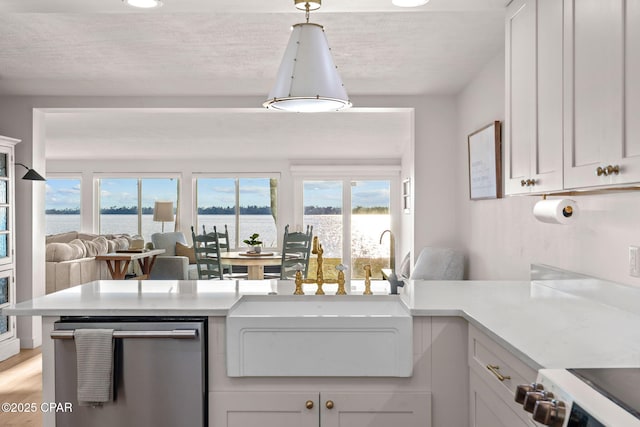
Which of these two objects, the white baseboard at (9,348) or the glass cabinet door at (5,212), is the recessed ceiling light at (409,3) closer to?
the glass cabinet door at (5,212)

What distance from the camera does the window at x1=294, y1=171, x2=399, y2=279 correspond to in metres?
9.41

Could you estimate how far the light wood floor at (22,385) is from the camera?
3.41m

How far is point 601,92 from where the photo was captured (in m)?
1.69

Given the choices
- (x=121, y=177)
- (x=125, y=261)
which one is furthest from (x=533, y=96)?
(x=121, y=177)

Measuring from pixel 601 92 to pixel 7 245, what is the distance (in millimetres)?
4776

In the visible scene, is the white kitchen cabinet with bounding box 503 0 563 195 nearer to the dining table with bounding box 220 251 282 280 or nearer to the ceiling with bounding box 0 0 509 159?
the ceiling with bounding box 0 0 509 159

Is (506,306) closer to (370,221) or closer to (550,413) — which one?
(550,413)

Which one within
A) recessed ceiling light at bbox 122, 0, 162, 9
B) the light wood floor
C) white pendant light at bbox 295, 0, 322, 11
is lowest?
the light wood floor

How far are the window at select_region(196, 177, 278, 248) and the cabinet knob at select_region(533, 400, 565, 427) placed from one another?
28.6 ft

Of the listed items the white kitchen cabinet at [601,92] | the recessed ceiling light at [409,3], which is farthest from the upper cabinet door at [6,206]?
the white kitchen cabinet at [601,92]

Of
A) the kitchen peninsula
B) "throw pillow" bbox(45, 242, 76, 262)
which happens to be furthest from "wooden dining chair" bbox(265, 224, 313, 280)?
the kitchen peninsula

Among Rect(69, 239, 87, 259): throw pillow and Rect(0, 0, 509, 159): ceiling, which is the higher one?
Rect(0, 0, 509, 159): ceiling

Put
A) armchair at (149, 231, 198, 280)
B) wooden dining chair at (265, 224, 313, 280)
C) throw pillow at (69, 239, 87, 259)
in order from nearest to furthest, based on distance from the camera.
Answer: wooden dining chair at (265, 224, 313, 280)
throw pillow at (69, 239, 87, 259)
armchair at (149, 231, 198, 280)

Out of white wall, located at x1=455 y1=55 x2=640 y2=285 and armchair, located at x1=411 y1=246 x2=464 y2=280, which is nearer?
white wall, located at x1=455 y1=55 x2=640 y2=285
